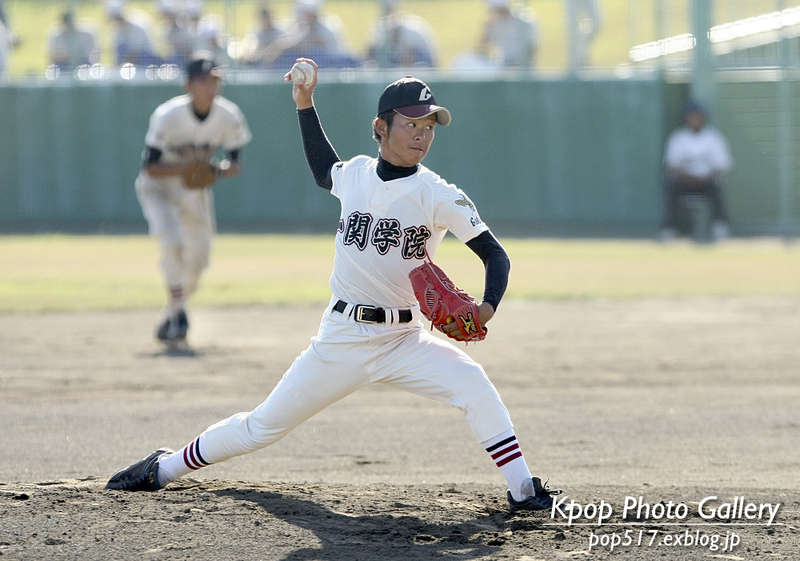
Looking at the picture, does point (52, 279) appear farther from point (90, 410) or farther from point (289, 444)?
point (289, 444)

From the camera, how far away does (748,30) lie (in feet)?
62.2

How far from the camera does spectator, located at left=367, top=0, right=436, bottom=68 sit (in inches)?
737

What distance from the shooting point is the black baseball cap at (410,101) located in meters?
4.23

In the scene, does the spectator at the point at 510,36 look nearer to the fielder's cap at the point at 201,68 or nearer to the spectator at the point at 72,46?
the spectator at the point at 72,46

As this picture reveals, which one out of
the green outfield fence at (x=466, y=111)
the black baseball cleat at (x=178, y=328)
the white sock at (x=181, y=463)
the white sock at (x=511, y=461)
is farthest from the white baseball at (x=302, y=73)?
the green outfield fence at (x=466, y=111)

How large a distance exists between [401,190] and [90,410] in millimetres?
3415

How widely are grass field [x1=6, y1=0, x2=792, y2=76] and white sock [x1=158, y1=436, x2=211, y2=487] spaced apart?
15.3 meters

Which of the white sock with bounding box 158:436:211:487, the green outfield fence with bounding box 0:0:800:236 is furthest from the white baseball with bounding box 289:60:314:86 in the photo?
the green outfield fence with bounding box 0:0:800:236

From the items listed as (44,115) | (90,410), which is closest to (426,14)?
(44,115)

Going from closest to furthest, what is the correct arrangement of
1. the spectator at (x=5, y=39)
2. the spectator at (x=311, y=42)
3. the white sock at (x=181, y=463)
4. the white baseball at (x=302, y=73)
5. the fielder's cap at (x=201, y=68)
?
the white sock at (x=181, y=463), the white baseball at (x=302, y=73), the fielder's cap at (x=201, y=68), the spectator at (x=311, y=42), the spectator at (x=5, y=39)

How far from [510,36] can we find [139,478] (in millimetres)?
15448

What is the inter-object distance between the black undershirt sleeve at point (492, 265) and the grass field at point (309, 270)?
723cm

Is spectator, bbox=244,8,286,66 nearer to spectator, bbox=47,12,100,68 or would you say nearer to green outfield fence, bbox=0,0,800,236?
green outfield fence, bbox=0,0,800,236

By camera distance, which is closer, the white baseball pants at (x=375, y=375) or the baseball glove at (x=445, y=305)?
the baseball glove at (x=445, y=305)
